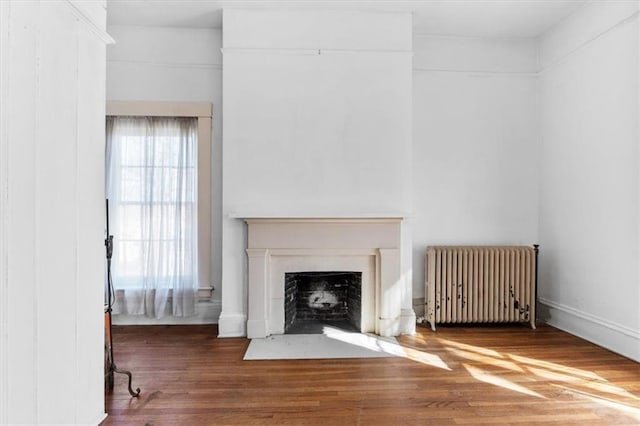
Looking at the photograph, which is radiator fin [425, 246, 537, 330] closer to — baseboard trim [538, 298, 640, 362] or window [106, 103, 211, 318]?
baseboard trim [538, 298, 640, 362]

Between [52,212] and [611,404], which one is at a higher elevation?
[52,212]

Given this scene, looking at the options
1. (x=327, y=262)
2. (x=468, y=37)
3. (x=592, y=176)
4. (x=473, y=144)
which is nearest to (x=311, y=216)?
(x=327, y=262)

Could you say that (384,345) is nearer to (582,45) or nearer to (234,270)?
(234,270)

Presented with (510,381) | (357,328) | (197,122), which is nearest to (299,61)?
(197,122)

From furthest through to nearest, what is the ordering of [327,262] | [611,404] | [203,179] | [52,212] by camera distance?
[203,179]
[327,262]
[611,404]
[52,212]

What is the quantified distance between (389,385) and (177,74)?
145 inches

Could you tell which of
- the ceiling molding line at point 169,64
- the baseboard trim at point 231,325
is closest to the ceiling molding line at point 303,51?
the ceiling molding line at point 169,64

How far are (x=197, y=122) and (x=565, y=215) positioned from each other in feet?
13.0

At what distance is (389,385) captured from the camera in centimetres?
258

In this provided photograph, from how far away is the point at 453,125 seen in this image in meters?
4.31

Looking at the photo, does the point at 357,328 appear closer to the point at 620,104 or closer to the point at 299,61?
the point at 299,61

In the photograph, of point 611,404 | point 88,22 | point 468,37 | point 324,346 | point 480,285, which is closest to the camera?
point 88,22

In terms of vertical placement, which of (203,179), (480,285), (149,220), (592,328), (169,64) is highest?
(169,64)

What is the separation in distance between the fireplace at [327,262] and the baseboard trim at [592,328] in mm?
1583
